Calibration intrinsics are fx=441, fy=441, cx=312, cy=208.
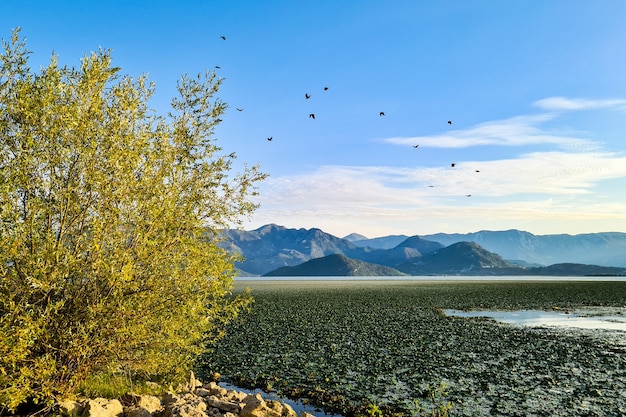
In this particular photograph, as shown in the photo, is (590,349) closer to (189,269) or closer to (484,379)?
(484,379)

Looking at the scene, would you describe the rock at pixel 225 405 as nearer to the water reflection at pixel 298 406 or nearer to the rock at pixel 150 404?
the rock at pixel 150 404

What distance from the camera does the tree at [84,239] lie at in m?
15.3

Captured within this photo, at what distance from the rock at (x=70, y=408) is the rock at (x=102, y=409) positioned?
408 mm

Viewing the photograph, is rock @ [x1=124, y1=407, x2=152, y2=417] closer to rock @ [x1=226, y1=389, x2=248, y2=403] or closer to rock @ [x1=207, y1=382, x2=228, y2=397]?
rock @ [x1=226, y1=389, x2=248, y2=403]

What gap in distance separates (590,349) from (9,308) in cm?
4174

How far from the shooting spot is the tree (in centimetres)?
1534

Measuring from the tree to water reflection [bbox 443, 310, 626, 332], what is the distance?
51.0m

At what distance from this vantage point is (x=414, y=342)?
1606 inches

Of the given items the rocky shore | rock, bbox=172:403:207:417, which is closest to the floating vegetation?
the rocky shore

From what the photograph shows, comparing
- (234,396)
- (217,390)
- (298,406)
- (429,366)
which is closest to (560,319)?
(429,366)

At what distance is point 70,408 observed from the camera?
15922mm

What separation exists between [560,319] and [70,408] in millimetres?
63952

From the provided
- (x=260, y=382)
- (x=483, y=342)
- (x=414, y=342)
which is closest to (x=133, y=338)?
(x=260, y=382)

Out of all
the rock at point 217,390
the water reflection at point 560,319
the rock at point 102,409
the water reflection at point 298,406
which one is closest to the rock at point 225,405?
the rock at point 217,390
